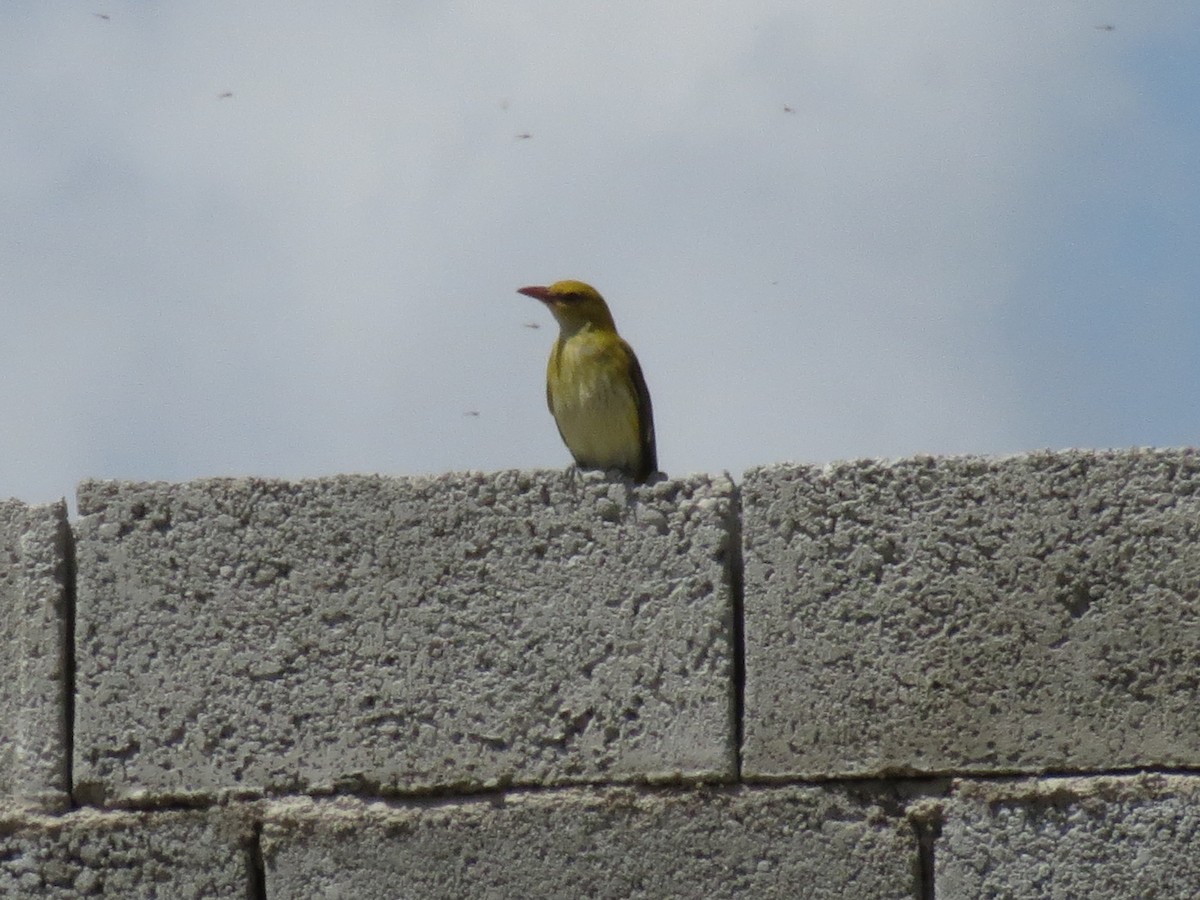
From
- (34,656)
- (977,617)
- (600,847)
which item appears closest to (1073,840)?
(977,617)

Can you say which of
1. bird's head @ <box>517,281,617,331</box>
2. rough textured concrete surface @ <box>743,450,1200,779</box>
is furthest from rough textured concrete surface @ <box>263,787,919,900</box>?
bird's head @ <box>517,281,617,331</box>

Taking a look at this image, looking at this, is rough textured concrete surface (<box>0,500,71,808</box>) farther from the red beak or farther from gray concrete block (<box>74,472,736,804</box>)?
the red beak

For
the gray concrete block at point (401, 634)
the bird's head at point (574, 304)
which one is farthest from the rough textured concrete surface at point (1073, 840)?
the bird's head at point (574, 304)

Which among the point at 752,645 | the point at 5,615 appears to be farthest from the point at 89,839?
the point at 752,645

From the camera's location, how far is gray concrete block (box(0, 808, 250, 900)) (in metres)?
4.10

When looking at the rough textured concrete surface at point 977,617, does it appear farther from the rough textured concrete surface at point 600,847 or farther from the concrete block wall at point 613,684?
the rough textured concrete surface at point 600,847

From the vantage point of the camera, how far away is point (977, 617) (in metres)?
3.92

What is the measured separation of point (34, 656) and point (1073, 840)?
7.45 feet

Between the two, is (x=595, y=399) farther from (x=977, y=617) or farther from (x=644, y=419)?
(x=977, y=617)

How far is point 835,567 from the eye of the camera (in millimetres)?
3969

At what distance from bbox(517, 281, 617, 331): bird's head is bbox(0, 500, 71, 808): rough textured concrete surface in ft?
5.32

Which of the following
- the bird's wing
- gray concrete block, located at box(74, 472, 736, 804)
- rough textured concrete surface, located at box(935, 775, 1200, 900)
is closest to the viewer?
rough textured concrete surface, located at box(935, 775, 1200, 900)

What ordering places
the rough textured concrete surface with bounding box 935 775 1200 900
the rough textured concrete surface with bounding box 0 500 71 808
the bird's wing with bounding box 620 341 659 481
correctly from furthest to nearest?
the bird's wing with bounding box 620 341 659 481 → the rough textured concrete surface with bounding box 0 500 71 808 → the rough textured concrete surface with bounding box 935 775 1200 900

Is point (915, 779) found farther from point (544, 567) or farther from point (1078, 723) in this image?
point (544, 567)
